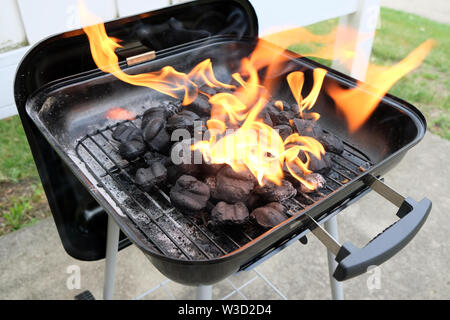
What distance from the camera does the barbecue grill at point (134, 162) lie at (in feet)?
2.66

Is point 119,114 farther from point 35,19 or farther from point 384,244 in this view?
point 384,244

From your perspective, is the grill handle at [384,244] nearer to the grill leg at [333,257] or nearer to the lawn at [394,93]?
the grill leg at [333,257]

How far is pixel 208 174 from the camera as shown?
1050 mm

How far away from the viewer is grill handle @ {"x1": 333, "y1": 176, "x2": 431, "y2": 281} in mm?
765

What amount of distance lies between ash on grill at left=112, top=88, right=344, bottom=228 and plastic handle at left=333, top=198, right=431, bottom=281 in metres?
0.18

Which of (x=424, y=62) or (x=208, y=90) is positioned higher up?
(x=208, y=90)

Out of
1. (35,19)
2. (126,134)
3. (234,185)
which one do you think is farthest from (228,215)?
(35,19)

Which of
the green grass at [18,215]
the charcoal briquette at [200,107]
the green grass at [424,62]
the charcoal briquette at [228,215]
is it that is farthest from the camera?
the green grass at [424,62]

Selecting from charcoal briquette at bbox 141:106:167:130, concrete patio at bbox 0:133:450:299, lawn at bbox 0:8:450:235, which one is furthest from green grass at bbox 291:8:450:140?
charcoal briquette at bbox 141:106:167:130

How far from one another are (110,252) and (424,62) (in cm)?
367

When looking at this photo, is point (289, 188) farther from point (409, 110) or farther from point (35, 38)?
point (35, 38)

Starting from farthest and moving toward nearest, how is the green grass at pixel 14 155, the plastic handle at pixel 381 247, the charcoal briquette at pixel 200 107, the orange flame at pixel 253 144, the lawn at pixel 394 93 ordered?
the green grass at pixel 14 155 < the lawn at pixel 394 93 < the charcoal briquette at pixel 200 107 < the orange flame at pixel 253 144 < the plastic handle at pixel 381 247

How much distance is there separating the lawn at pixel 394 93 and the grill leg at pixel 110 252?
0.96 metres

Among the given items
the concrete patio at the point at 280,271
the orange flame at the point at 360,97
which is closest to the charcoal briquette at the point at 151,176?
the orange flame at the point at 360,97
